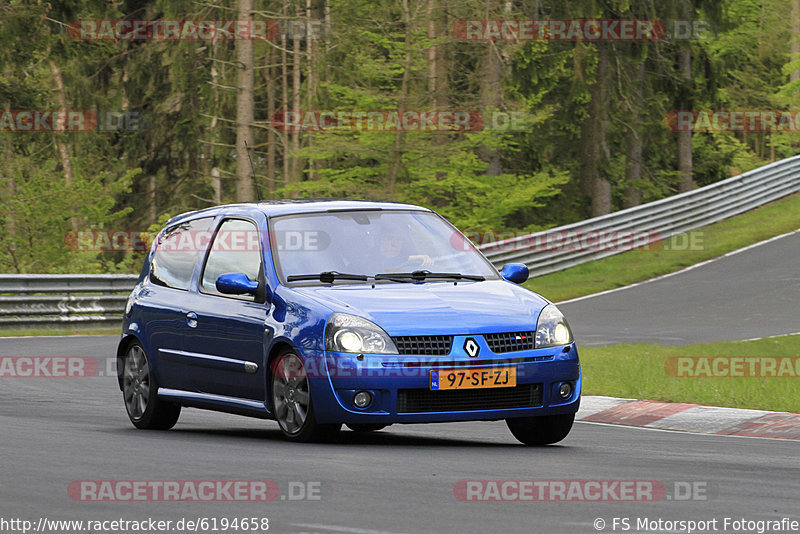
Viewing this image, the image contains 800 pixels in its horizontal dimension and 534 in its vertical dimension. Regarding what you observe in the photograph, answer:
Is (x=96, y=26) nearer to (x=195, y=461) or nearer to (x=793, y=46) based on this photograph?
(x=195, y=461)

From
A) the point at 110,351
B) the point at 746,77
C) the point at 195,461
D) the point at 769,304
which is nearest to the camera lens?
the point at 195,461

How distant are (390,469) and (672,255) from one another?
994 inches

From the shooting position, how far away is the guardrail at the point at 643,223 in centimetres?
3116

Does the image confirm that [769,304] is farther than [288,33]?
No

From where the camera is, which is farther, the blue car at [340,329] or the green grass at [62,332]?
the green grass at [62,332]

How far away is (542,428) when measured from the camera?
970 centimetres

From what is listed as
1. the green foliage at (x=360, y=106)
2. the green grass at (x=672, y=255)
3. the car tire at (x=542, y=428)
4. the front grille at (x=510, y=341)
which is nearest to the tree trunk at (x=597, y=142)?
the green foliage at (x=360, y=106)

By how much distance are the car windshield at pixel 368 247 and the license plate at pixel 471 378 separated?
1.09 metres

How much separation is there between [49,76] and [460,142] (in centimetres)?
2143

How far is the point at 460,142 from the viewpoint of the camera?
36562 mm

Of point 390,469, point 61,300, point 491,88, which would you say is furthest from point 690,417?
point 491,88

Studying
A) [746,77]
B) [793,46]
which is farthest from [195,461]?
[793,46]

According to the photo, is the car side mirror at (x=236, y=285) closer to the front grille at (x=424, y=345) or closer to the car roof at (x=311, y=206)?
the car roof at (x=311, y=206)

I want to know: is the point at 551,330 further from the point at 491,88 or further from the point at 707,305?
the point at 491,88
